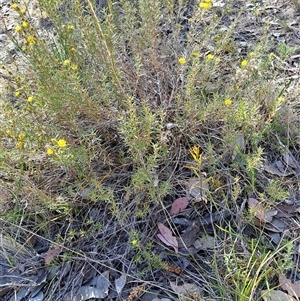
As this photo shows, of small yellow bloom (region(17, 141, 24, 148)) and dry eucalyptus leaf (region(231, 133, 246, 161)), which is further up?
small yellow bloom (region(17, 141, 24, 148))

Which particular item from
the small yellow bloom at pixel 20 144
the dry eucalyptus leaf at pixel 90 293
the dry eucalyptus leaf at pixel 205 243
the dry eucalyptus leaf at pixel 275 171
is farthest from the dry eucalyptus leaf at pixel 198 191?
the small yellow bloom at pixel 20 144

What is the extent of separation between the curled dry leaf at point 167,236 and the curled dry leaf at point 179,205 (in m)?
0.09

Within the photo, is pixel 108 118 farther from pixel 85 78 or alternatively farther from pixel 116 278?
pixel 116 278

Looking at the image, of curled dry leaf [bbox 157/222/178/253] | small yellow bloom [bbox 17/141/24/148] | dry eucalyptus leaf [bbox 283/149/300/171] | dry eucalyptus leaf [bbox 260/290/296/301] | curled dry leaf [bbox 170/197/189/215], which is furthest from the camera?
dry eucalyptus leaf [bbox 283/149/300/171]

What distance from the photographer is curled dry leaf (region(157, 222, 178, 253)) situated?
163 centimetres

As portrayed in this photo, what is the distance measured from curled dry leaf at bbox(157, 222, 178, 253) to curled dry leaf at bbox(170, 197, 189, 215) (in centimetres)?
9

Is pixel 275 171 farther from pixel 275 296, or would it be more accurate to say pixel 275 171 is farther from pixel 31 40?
pixel 31 40

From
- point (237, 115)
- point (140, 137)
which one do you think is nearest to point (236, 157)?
point (237, 115)

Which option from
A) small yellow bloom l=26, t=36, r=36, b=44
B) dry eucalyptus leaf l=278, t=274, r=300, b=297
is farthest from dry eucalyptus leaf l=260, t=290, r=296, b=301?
small yellow bloom l=26, t=36, r=36, b=44

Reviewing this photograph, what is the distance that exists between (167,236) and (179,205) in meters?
0.16

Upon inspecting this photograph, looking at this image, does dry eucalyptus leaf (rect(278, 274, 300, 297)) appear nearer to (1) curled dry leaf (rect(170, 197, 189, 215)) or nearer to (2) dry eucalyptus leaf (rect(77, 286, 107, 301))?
(1) curled dry leaf (rect(170, 197, 189, 215))

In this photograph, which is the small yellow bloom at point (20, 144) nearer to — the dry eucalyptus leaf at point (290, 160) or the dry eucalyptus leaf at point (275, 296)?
the dry eucalyptus leaf at point (275, 296)

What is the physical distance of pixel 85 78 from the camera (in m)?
1.88

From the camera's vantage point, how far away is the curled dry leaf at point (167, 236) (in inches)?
64.0
